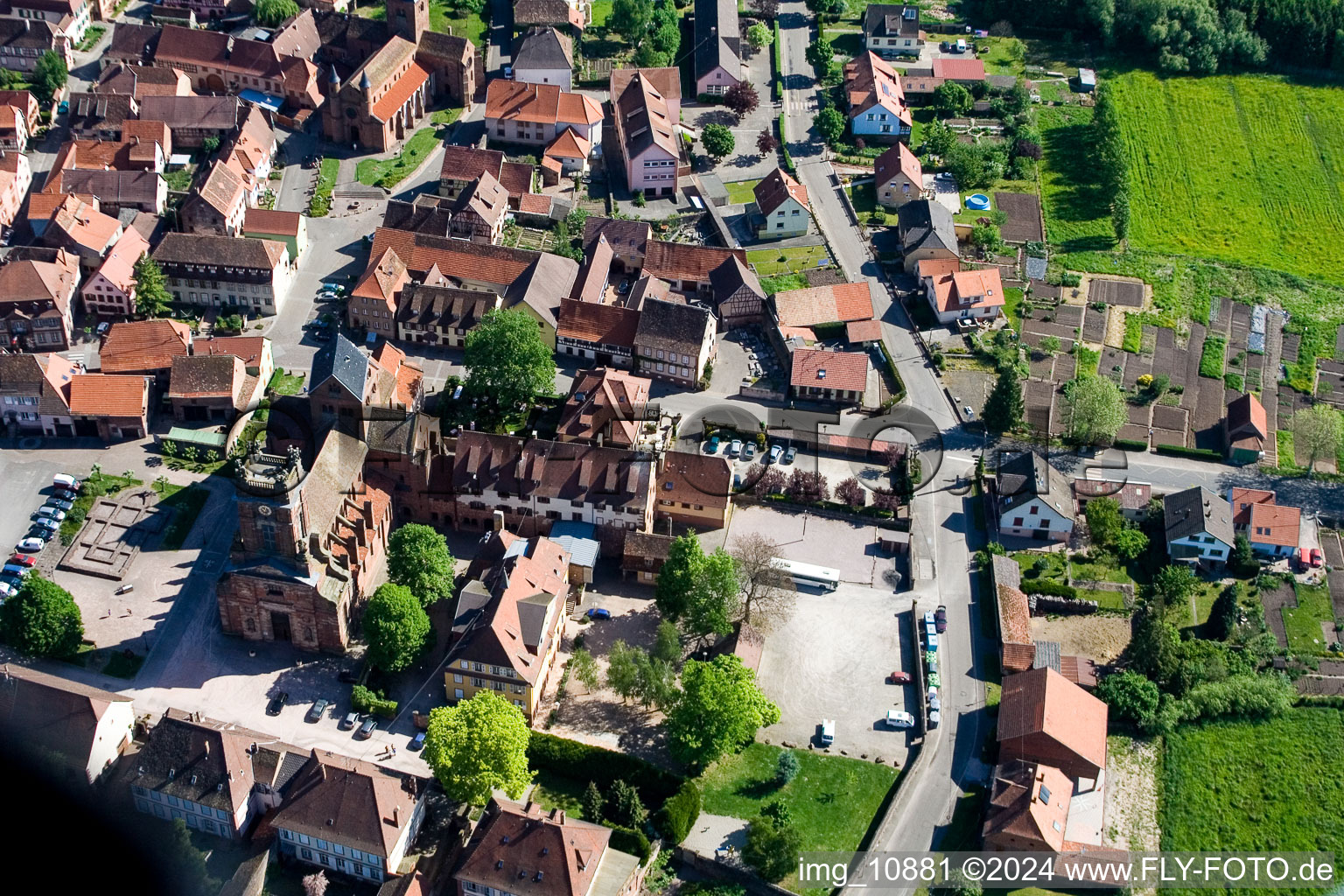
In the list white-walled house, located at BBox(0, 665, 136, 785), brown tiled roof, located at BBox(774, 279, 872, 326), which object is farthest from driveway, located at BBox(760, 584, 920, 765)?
white-walled house, located at BBox(0, 665, 136, 785)

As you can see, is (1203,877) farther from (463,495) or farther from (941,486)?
(463,495)

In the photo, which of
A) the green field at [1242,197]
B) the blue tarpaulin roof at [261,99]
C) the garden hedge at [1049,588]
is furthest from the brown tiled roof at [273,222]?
the green field at [1242,197]

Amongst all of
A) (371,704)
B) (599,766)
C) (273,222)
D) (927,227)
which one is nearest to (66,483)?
(371,704)

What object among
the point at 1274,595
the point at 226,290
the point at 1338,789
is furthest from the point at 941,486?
the point at 226,290

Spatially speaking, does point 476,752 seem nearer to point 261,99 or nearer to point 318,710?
point 318,710

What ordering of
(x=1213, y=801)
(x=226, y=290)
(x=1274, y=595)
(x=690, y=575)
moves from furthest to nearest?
(x=226, y=290)
(x=1274, y=595)
(x=690, y=575)
(x=1213, y=801)

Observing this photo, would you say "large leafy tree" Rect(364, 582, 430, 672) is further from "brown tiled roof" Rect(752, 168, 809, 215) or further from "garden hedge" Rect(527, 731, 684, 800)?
"brown tiled roof" Rect(752, 168, 809, 215)

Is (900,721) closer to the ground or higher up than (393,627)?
closer to the ground
